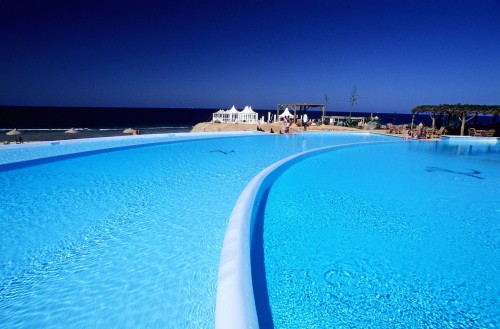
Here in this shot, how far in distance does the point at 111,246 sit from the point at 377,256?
10.3 ft

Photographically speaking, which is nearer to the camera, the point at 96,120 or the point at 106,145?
the point at 106,145

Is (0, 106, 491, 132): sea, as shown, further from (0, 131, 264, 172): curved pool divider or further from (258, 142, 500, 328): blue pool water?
(258, 142, 500, 328): blue pool water

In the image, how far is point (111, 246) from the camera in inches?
126

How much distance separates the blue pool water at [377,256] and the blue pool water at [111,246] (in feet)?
2.31

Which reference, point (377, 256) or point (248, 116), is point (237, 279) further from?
point (248, 116)

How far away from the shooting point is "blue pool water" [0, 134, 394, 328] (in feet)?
7.22

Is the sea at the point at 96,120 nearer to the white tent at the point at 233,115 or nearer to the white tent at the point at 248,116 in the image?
the white tent at the point at 248,116

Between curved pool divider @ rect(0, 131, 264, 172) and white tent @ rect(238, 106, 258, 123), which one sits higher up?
white tent @ rect(238, 106, 258, 123)

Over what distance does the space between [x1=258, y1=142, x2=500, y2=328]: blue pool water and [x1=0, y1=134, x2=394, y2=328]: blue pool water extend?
70 cm

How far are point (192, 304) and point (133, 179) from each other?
4812 mm

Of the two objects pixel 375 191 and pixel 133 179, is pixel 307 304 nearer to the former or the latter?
pixel 375 191

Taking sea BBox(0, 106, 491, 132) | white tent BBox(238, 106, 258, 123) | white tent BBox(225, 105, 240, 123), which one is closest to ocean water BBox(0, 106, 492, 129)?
sea BBox(0, 106, 491, 132)

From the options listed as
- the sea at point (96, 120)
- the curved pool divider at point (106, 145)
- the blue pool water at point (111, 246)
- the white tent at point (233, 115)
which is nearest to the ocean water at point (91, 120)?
the sea at point (96, 120)

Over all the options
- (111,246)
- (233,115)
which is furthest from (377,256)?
(233,115)
